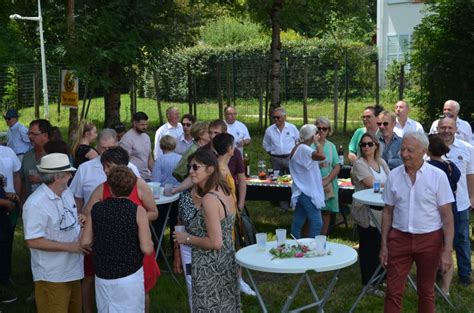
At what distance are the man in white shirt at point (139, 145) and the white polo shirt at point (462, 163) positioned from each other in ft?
13.1

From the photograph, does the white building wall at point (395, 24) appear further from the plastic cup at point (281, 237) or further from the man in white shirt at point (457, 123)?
the plastic cup at point (281, 237)

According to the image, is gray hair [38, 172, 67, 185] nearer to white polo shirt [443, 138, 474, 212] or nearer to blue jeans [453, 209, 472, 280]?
white polo shirt [443, 138, 474, 212]

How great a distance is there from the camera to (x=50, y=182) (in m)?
4.98

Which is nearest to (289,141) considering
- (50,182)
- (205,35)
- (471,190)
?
(471,190)

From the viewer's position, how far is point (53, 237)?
16.3ft

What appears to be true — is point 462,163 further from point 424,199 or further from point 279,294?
point 279,294

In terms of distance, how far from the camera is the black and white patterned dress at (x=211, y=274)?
4949 mm

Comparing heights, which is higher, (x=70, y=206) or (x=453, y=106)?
(x=453, y=106)

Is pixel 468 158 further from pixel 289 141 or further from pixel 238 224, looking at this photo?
pixel 289 141

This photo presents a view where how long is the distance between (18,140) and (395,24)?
2205cm

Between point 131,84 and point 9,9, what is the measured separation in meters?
2.62

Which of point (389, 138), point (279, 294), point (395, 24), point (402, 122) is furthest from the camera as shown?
point (395, 24)

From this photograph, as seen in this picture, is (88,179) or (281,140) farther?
(281,140)

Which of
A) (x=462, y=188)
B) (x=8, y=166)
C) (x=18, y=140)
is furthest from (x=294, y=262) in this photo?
(x=18, y=140)
